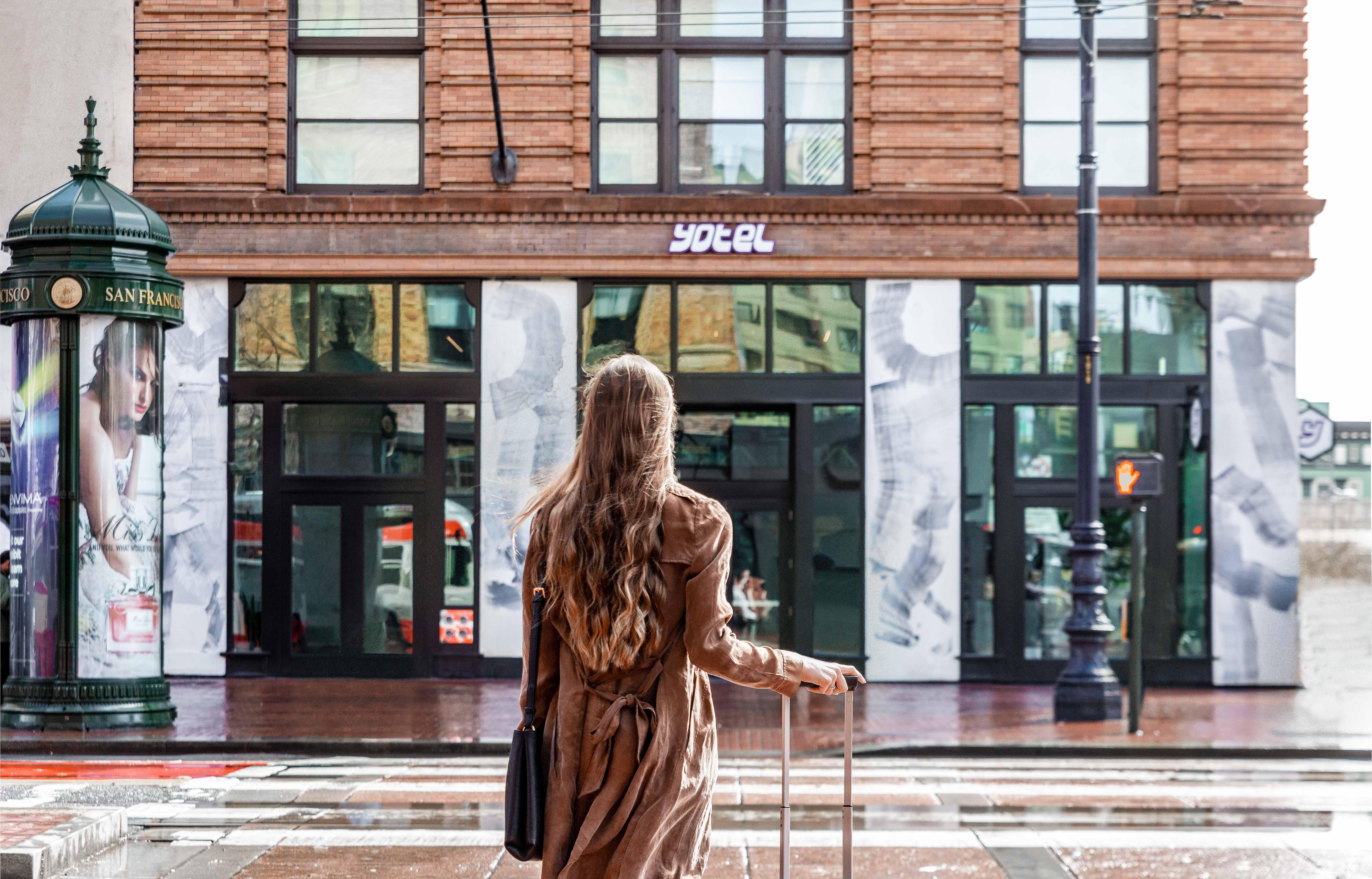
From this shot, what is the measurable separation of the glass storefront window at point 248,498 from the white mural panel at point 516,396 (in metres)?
2.74

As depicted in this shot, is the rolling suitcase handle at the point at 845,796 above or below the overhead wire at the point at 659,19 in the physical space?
below

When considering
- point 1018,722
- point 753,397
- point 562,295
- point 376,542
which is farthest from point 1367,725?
point 376,542

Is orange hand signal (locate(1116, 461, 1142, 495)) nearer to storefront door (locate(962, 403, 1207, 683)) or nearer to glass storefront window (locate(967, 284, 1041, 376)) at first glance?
storefront door (locate(962, 403, 1207, 683))

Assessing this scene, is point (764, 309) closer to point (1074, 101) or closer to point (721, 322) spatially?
point (721, 322)

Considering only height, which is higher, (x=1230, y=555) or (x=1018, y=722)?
(x=1230, y=555)

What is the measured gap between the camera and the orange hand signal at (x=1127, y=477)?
45.0 ft

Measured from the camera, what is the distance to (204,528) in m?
18.0

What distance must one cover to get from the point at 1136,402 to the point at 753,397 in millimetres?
4688

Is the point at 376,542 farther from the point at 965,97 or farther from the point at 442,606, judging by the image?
the point at 965,97

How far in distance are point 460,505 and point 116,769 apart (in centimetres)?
758

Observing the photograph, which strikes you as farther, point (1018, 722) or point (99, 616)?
point (1018, 722)

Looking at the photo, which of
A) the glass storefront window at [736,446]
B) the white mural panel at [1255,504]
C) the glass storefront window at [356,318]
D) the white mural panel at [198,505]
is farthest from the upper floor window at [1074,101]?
the white mural panel at [198,505]

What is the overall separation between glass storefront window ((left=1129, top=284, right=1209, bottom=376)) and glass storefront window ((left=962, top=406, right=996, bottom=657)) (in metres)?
1.96

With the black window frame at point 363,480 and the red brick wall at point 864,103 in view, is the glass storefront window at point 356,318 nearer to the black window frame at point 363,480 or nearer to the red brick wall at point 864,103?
the black window frame at point 363,480
